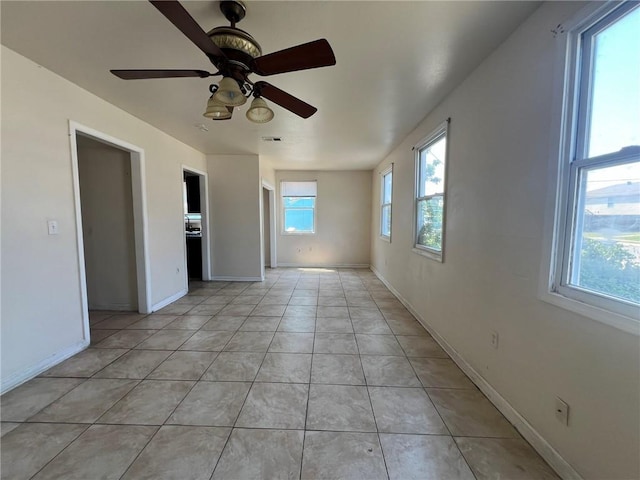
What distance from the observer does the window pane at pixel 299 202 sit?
6.84 m

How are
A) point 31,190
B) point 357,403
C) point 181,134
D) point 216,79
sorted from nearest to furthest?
point 357,403
point 31,190
point 216,79
point 181,134

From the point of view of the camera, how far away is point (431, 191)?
Result: 3.15 meters

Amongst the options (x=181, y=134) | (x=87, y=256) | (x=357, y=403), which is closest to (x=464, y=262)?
(x=357, y=403)

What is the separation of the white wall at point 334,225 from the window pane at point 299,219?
0.17 meters

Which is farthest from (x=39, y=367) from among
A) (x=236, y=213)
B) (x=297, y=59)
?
(x=236, y=213)

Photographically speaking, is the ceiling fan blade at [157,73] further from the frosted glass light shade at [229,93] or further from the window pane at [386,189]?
the window pane at [386,189]

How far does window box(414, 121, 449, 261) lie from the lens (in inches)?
111

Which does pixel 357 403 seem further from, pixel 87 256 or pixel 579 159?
pixel 87 256

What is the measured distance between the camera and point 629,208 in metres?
1.12

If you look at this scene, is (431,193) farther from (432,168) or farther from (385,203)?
(385,203)

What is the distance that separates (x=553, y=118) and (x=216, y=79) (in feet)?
7.74

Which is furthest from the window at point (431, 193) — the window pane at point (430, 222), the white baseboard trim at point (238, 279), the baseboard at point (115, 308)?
the baseboard at point (115, 308)

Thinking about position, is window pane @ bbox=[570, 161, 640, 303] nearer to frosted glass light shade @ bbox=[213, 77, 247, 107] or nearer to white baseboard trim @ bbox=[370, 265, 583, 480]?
white baseboard trim @ bbox=[370, 265, 583, 480]

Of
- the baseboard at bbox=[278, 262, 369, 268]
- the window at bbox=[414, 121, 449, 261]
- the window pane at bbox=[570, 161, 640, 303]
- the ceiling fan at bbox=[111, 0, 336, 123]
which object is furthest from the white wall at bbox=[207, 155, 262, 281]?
the window pane at bbox=[570, 161, 640, 303]
